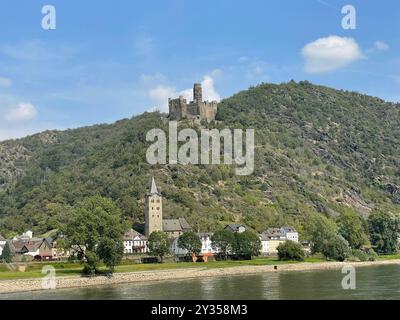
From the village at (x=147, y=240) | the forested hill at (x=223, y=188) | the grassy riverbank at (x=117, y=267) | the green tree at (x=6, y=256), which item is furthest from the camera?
the forested hill at (x=223, y=188)

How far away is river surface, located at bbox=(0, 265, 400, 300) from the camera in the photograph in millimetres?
52594

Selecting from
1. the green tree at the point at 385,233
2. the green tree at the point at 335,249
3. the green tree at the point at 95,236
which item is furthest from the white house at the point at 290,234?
the green tree at the point at 95,236

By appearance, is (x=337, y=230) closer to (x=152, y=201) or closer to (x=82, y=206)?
(x=152, y=201)

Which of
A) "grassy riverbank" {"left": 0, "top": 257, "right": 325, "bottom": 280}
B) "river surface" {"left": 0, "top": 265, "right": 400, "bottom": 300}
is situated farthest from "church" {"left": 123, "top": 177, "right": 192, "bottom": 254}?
"river surface" {"left": 0, "top": 265, "right": 400, "bottom": 300}

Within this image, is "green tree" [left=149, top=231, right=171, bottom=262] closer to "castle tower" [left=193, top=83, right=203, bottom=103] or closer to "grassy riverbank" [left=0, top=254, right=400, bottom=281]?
"grassy riverbank" [left=0, top=254, right=400, bottom=281]

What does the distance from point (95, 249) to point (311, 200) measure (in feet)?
303

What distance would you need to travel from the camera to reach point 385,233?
384 ft

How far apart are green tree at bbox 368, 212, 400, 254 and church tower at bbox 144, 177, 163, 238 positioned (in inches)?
1577

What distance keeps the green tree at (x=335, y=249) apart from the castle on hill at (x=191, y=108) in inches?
3180

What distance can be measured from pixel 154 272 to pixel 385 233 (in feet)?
189

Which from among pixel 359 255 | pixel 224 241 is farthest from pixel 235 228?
pixel 359 255

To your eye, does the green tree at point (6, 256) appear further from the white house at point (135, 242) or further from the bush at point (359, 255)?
the bush at point (359, 255)

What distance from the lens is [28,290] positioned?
61312 millimetres

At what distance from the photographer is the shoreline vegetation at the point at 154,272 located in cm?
6353
